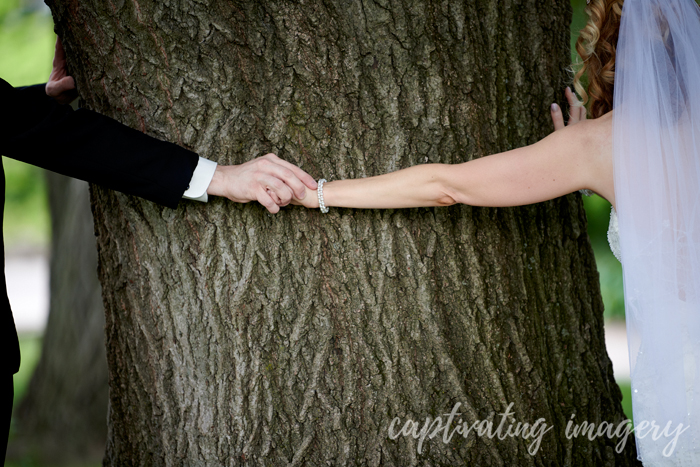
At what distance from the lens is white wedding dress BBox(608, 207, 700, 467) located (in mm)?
2305

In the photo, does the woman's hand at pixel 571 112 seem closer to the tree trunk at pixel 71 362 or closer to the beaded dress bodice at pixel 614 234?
the beaded dress bodice at pixel 614 234

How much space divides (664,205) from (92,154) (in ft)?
7.67

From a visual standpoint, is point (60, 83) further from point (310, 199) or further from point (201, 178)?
point (310, 199)

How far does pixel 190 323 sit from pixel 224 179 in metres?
0.68

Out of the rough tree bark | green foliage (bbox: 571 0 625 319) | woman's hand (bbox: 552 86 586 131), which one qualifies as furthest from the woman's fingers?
green foliage (bbox: 571 0 625 319)

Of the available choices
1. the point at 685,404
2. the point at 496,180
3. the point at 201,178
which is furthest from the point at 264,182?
the point at 685,404

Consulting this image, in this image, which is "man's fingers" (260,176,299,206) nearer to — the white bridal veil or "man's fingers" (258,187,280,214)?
"man's fingers" (258,187,280,214)

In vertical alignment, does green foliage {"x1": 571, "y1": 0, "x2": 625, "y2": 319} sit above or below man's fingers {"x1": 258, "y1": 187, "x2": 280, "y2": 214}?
above

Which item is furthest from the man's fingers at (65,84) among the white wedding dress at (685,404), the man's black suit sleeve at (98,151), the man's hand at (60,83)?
the white wedding dress at (685,404)

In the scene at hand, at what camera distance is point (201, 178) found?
7.89 feet

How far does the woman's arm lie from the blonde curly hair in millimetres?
330

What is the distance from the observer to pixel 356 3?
7.97ft

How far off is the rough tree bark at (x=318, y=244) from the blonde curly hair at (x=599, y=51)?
33 cm

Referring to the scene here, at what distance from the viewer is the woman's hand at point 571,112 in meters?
2.74
